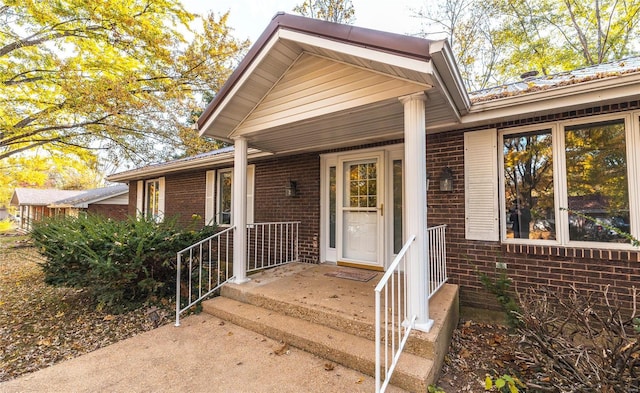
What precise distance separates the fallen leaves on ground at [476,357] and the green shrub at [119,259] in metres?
3.86

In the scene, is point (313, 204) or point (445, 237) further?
point (313, 204)

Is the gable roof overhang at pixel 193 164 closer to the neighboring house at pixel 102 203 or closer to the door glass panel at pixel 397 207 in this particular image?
the door glass panel at pixel 397 207

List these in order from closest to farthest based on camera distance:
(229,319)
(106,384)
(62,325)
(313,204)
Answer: (106,384) < (229,319) < (62,325) < (313,204)

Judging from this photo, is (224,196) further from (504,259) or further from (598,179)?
(598,179)

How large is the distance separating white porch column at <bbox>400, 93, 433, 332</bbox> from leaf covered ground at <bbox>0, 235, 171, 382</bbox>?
10.9 ft

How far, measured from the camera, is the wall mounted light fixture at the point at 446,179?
12.7 ft

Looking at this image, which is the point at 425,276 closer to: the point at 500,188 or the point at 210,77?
the point at 500,188

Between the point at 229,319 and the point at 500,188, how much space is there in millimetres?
3824

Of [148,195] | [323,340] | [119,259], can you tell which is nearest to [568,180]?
[323,340]

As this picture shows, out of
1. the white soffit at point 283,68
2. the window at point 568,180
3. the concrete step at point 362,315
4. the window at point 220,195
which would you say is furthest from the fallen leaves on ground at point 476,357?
the window at point 220,195

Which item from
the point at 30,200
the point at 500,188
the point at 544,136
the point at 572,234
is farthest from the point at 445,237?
the point at 30,200

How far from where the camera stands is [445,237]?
3939mm

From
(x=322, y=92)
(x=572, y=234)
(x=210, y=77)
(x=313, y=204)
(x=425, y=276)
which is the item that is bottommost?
(x=425, y=276)

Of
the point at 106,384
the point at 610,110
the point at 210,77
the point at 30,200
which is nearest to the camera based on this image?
the point at 106,384
